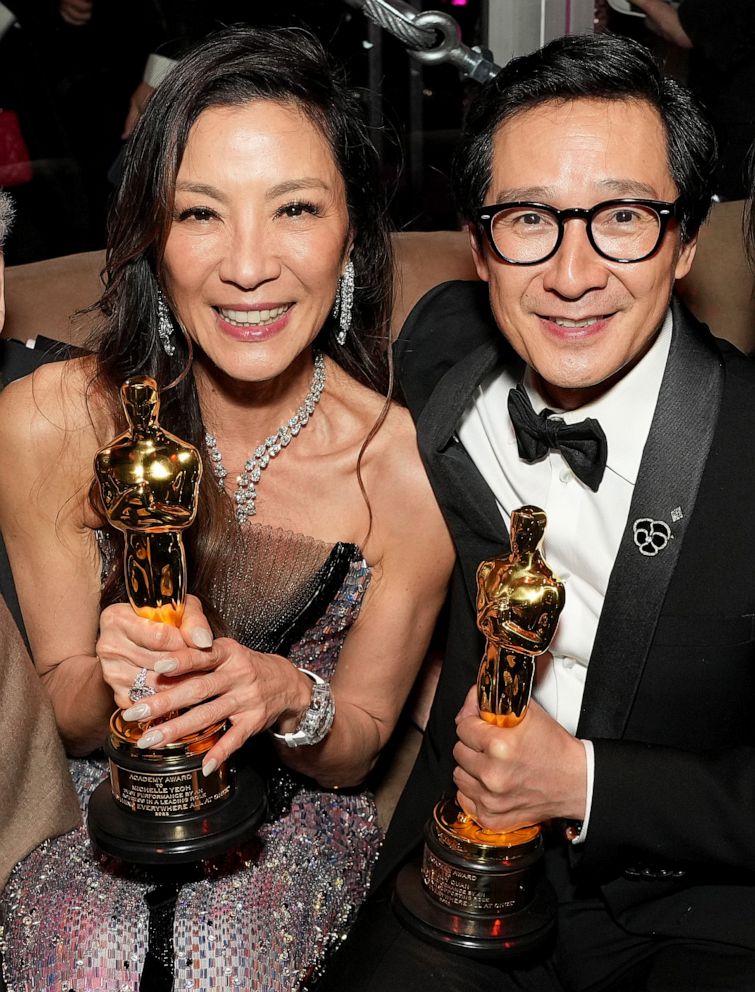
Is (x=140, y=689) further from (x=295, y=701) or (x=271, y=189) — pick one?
(x=271, y=189)

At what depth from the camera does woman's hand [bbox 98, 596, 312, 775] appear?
57.8 inches

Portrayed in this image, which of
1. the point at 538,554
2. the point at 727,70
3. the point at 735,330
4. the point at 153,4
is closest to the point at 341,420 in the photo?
the point at 538,554

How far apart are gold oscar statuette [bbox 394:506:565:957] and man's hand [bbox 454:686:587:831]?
0.02 meters

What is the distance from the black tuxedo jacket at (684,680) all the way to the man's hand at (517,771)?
0.15 feet

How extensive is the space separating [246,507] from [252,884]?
59 centimetres

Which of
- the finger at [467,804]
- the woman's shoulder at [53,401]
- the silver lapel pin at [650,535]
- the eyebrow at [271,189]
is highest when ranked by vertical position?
the eyebrow at [271,189]

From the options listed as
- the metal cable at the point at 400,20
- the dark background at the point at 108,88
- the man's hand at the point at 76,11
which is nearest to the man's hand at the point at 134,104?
the dark background at the point at 108,88

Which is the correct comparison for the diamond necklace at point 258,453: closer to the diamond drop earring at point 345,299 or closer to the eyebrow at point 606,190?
the diamond drop earring at point 345,299

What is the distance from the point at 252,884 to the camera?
5.76 ft

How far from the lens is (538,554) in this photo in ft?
4.67

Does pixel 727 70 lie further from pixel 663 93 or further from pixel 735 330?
pixel 663 93

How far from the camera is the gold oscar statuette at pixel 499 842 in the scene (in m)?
1.40

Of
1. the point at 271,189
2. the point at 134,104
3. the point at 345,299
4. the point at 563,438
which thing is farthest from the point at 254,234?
the point at 134,104

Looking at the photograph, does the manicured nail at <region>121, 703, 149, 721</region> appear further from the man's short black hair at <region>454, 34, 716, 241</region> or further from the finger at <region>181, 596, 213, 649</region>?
the man's short black hair at <region>454, 34, 716, 241</region>
